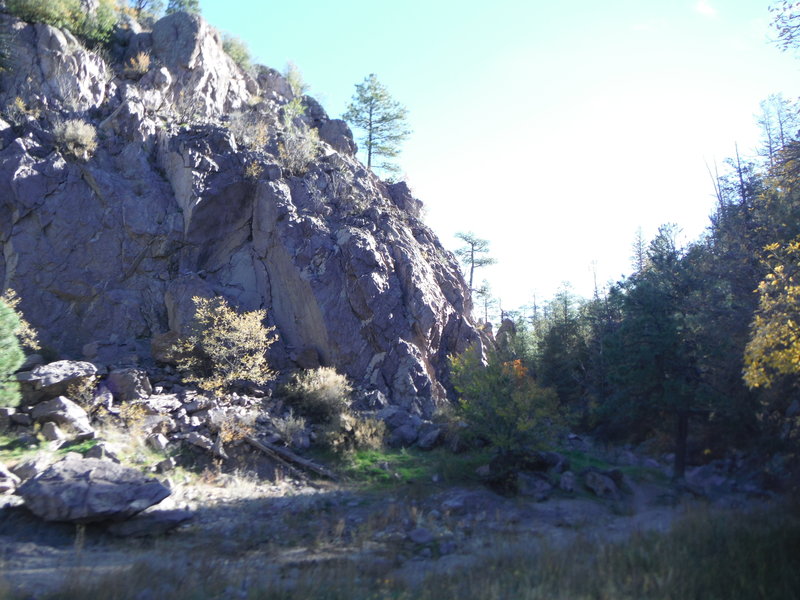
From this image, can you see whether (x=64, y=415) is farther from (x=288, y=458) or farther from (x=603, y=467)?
(x=603, y=467)

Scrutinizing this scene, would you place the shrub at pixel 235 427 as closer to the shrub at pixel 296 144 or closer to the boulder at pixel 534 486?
the boulder at pixel 534 486

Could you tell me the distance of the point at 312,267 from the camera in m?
21.1

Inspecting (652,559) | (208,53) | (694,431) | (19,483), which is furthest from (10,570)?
(208,53)

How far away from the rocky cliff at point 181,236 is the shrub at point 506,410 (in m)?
5.46

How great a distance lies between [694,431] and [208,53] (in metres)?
26.4

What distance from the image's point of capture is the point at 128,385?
1603 centimetres

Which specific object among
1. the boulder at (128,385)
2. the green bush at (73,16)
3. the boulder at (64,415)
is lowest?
the boulder at (64,415)

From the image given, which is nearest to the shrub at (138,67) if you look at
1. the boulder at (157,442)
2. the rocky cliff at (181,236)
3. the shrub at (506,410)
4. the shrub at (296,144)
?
the rocky cliff at (181,236)

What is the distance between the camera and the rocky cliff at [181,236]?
1988cm

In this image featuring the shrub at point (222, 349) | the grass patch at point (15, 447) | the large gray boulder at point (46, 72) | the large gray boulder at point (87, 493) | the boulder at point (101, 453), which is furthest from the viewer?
the large gray boulder at point (46, 72)

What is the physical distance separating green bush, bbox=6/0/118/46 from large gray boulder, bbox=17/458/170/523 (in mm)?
22162

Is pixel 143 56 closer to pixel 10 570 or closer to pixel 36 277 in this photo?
pixel 36 277

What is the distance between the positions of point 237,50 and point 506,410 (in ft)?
91.2

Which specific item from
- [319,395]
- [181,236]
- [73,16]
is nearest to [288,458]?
[319,395]
